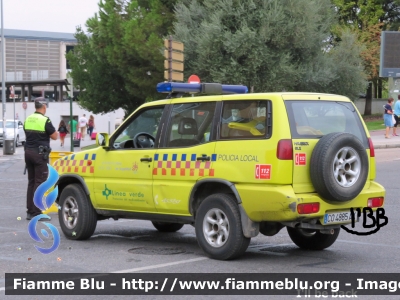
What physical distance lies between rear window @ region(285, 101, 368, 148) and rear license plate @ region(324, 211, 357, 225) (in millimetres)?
839

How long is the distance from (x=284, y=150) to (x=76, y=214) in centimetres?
339

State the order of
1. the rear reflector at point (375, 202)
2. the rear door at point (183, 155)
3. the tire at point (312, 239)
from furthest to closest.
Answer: the tire at point (312, 239) → the rear door at point (183, 155) → the rear reflector at point (375, 202)

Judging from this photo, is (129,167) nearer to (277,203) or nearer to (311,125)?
(277,203)

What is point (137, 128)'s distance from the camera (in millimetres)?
9641

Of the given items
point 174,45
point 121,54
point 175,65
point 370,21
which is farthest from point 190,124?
point 370,21

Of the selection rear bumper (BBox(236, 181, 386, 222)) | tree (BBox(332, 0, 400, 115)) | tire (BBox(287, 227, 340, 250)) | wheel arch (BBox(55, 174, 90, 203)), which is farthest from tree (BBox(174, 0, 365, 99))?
rear bumper (BBox(236, 181, 386, 222))

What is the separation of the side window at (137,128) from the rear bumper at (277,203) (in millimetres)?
1801

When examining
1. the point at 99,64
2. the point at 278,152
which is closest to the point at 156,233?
the point at 278,152

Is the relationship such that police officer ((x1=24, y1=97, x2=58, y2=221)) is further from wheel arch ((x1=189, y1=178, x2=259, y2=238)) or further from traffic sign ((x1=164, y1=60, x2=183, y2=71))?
traffic sign ((x1=164, y1=60, x2=183, y2=71))

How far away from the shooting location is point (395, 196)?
14.3 m

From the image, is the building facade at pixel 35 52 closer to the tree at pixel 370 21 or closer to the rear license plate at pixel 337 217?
the tree at pixel 370 21

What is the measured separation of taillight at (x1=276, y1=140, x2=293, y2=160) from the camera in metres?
7.79

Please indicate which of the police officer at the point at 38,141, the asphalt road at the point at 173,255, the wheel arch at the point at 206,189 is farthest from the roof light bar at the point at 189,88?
the police officer at the point at 38,141

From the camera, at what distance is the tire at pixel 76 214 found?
9.81 meters
